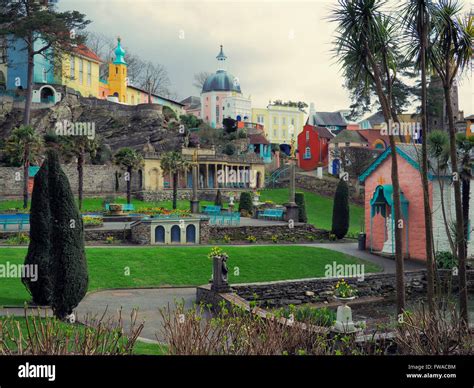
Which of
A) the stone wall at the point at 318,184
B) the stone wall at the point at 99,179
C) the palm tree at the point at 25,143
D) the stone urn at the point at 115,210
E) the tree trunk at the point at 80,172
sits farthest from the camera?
the stone wall at the point at 99,179

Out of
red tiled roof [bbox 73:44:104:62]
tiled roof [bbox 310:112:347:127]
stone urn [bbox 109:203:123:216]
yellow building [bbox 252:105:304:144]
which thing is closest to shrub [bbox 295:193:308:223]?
stone urn [bbox 109:203:123:216]

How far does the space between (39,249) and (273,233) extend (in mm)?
16809

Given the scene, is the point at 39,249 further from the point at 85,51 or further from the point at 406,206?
the point at 406,206

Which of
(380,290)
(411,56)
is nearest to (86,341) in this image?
(411,56)

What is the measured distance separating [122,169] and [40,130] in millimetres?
8365

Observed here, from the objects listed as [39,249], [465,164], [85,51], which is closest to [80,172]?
[85,51]

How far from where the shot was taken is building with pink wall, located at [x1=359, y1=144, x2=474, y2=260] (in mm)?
21672

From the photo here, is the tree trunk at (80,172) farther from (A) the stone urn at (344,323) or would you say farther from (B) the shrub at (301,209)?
(A) the stone urn at (344,323)

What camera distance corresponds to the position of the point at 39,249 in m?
14.0

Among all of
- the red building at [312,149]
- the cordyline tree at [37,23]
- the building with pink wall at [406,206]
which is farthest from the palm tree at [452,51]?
the red building at [312,149]

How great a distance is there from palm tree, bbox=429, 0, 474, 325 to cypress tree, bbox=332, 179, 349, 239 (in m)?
17.0

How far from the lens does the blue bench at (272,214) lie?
32809mm

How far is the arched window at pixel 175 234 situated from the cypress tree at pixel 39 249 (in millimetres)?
12093

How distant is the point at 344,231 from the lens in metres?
28.8
